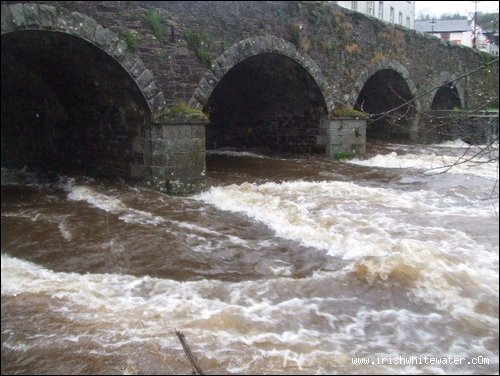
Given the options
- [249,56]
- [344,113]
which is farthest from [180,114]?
[344,113]

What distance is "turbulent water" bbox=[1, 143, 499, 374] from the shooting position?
3230 mm

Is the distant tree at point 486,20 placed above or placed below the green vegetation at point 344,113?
above

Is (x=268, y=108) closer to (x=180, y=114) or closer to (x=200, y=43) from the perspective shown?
(x=200, y=43)

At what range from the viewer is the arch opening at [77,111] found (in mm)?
8539

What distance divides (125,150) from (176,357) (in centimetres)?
687

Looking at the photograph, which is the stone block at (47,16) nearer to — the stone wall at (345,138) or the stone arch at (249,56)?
the stone arch at (249,56)

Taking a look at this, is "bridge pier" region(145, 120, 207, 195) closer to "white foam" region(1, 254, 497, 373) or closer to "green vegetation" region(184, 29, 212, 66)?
"green vegetation" region(184, 29, 212, 66)

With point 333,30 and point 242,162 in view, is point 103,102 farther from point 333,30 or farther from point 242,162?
point 333,30

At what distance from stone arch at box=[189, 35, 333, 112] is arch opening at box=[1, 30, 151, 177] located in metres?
1.27

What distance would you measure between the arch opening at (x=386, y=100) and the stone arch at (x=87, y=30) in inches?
350

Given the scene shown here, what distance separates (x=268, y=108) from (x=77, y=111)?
6.05m

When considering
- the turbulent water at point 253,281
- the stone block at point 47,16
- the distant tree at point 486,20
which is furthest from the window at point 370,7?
the distant tree at point 486,20

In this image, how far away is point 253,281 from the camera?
5.05m

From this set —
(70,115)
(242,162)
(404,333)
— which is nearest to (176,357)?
(404,333)
